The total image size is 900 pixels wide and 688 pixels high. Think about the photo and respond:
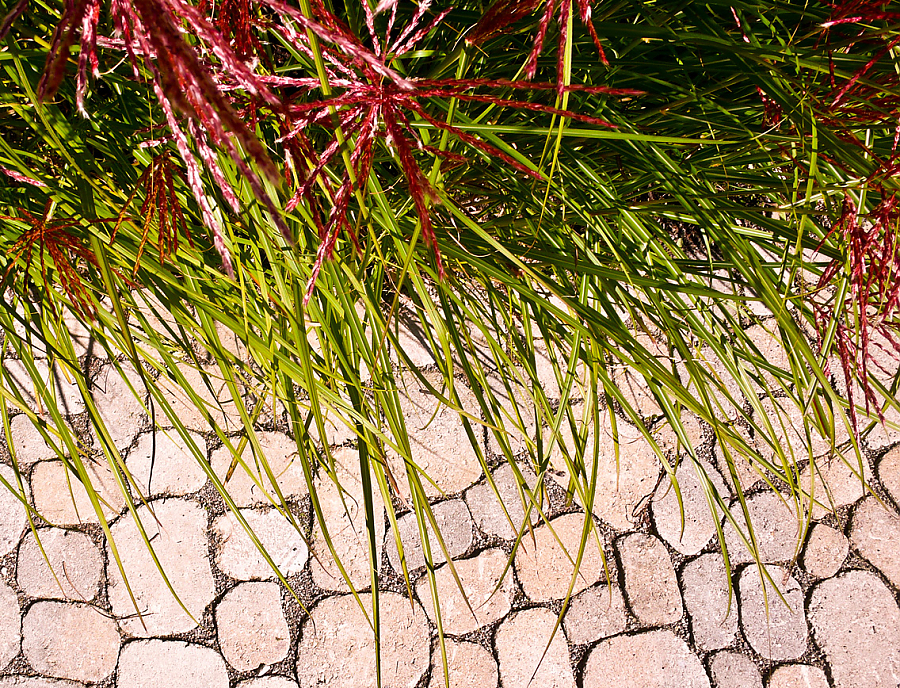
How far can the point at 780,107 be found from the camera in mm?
1125

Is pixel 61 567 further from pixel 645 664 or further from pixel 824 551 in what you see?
pixel 824 551

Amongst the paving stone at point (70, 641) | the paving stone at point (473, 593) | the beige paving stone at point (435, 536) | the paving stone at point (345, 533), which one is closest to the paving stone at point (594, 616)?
the paving stone at point (473, 593)

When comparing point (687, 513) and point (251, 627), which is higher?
point (687, 513)

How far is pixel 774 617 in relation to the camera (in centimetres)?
166

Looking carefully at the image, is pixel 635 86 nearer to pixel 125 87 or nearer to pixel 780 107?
pixel 780 107

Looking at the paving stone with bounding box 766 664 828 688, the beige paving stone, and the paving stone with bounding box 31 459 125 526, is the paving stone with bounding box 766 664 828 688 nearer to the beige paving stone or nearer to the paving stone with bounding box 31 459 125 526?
the beige paving stone

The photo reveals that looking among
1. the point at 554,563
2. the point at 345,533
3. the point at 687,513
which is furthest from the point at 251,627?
the point at 687,513

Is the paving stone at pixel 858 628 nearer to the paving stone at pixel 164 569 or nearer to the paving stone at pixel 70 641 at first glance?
the paving stone at pixel 164 569

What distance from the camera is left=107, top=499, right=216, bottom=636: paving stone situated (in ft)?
4.95

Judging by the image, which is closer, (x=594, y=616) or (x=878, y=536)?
(x=594, y=616)

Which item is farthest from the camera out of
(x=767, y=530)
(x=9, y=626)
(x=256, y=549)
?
(x=767, y=530)

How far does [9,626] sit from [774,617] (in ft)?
6.30

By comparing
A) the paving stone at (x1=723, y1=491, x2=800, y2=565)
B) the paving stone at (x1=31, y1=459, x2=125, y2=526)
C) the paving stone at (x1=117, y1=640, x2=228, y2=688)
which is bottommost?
the paving stone at (x1=117, y1=640, x2=228, y2=688)

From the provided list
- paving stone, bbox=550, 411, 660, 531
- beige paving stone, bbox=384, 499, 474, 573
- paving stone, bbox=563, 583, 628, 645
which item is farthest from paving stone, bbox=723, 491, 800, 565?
beige paving stone, bbox=384, 499, 474, 573
